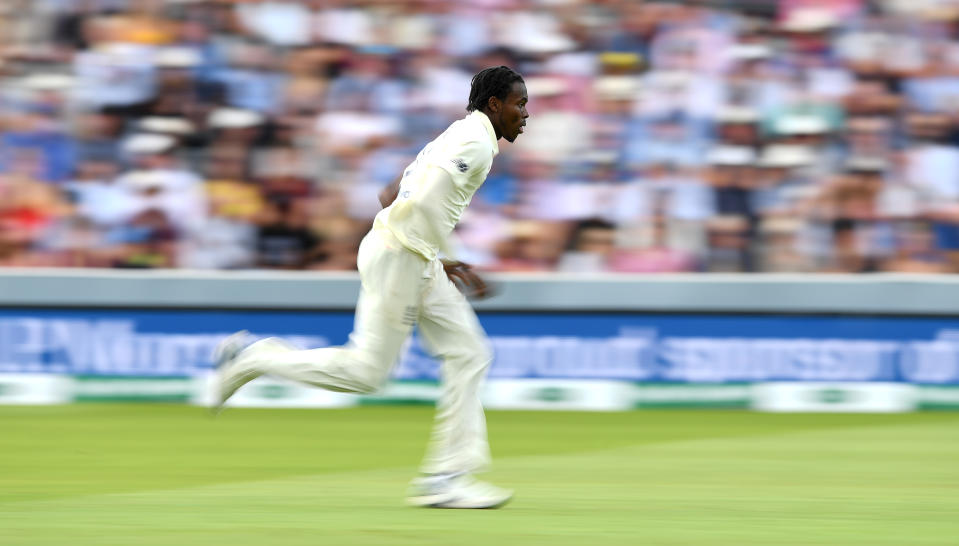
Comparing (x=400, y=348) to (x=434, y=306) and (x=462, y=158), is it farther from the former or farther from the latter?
(x=462, y=158)

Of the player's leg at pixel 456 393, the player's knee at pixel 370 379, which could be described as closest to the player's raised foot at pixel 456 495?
the player's leg at pixel 456 393

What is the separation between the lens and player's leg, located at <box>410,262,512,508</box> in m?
6.17

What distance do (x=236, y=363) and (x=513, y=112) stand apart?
1.56m

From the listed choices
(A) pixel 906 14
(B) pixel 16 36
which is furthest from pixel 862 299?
(B) pixel 16 36

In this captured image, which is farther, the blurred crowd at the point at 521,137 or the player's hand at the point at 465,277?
the blurred crowd at the point at 521,137

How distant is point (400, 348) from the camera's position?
6.19 m

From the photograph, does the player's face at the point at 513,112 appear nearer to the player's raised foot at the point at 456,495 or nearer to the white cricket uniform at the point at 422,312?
the white cricket uniform at the point at 422,312

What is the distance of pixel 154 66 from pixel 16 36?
1.32 m

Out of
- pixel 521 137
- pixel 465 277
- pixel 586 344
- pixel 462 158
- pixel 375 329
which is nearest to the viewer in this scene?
pixel 462 158

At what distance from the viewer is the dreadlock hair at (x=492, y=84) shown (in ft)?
20.2

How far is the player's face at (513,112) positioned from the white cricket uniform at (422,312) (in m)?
0.06

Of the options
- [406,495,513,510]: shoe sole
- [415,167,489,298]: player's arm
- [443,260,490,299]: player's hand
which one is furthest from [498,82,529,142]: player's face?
[406,495,513,510]: shoe sole

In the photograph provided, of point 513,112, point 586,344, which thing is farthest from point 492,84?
point 586,344

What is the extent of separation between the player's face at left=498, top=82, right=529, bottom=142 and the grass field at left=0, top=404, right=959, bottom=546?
159 cm
